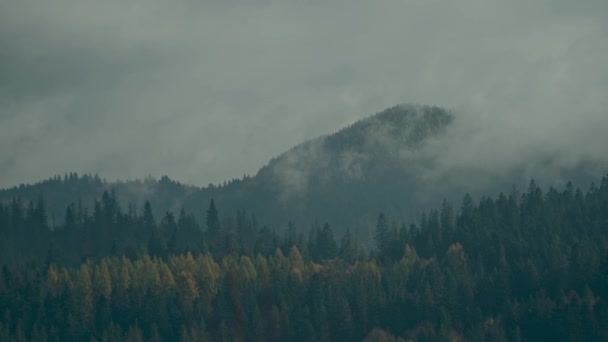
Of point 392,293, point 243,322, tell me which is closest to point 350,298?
point 392,293

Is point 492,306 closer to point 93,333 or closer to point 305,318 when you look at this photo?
point 305,318

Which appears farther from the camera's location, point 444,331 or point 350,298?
point 350,298

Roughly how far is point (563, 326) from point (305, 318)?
4391cm

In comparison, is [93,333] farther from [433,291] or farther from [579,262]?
[579,262]

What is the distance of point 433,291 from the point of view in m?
195

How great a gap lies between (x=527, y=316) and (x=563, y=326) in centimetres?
794

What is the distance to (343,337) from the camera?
19088cm

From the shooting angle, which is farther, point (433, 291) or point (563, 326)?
point (433, 291)

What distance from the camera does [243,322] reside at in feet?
639

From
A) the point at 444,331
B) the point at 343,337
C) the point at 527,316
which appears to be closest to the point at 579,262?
the point at 527,316

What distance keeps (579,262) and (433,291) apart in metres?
25.4

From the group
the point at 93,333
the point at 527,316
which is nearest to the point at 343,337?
the point at 527,316

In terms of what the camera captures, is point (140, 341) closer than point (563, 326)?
No

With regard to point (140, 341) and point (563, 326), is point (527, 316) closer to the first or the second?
point (563, 326)
